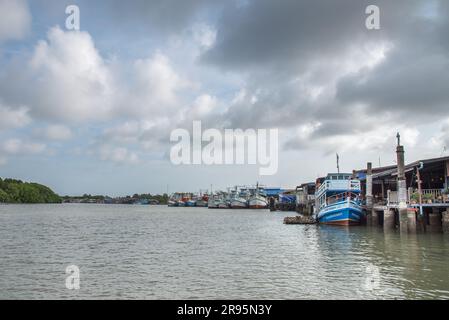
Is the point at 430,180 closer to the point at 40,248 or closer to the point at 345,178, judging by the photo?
the point at 345,178

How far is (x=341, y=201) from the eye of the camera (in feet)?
166

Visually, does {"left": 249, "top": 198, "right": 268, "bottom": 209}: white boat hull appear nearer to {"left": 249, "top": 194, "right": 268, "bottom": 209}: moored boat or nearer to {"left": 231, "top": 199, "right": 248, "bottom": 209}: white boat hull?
{"left": 249, "top": 194, "right": 268, "bottom": 209}: moored boat

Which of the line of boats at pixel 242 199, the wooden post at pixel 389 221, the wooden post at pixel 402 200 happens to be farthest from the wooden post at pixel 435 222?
the line of boats at pixel 242 199

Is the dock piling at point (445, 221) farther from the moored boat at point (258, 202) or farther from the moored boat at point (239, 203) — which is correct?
the moored boat at point (239, 203)

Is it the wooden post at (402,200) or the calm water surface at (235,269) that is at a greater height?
the wooden post at (402,200)

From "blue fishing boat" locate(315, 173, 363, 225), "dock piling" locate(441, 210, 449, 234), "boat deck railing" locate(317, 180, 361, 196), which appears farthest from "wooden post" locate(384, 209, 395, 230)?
"boat deck railing" locate(317, 180, 361, 196)

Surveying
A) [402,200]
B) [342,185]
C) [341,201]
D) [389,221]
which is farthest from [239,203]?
[402,200]

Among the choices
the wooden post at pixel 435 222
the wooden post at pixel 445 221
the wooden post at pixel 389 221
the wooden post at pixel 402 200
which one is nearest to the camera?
the wooden post at pixel 445 221

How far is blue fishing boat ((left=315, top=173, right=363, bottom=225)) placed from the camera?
49719 mm

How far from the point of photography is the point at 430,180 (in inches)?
1877

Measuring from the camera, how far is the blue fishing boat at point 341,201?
163 feet

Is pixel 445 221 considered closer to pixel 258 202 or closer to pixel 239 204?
pixel 258 202

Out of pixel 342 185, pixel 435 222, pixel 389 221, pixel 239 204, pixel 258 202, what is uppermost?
pixel 342 185
